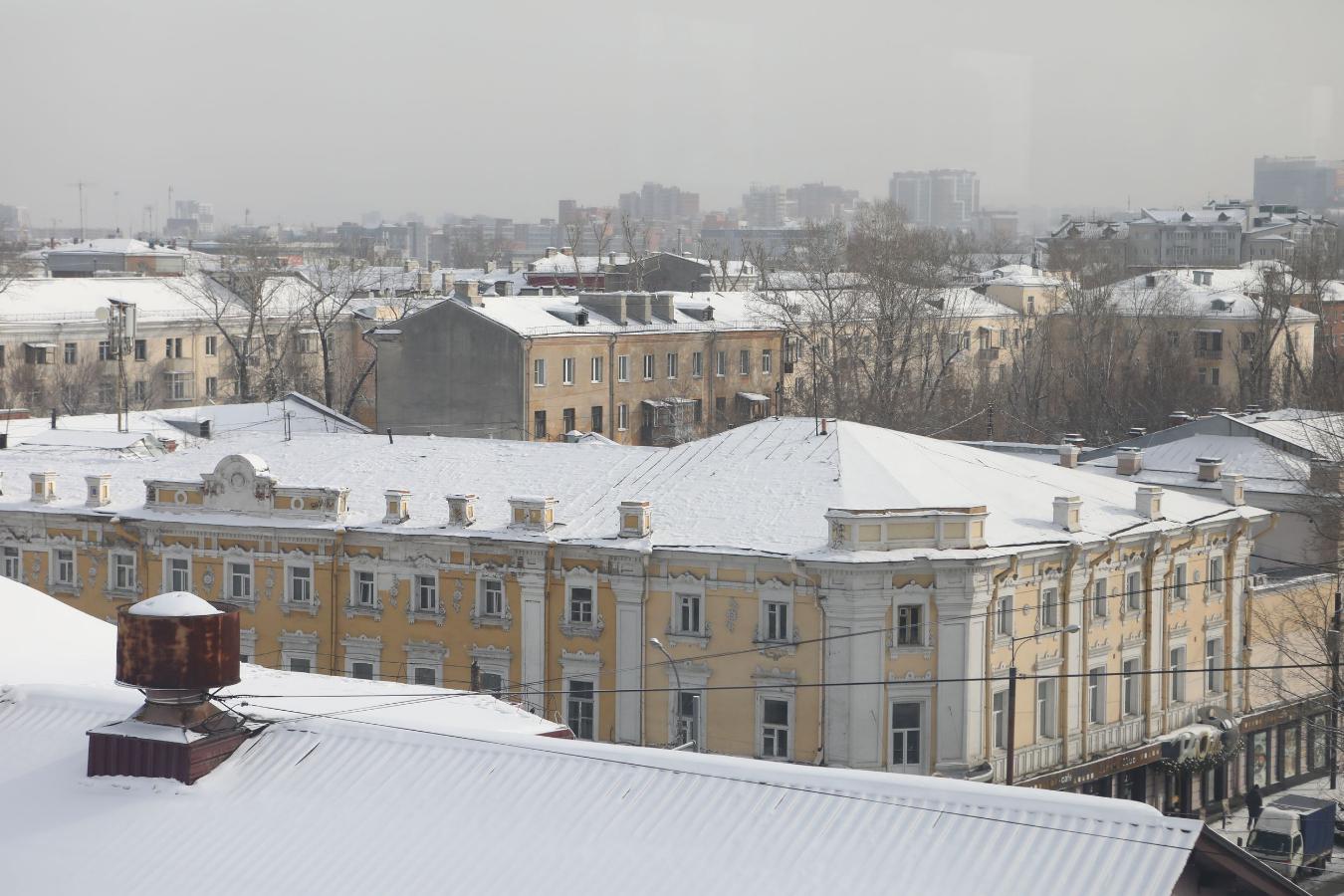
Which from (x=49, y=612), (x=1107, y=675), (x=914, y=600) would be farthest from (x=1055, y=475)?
(x=49, y=612)

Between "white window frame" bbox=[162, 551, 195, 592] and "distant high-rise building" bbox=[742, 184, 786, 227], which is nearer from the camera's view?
"white window frame" bbox=[162, 551, 195, 592]

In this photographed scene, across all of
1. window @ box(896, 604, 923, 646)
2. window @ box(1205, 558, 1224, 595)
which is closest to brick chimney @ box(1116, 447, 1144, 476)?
window @ box(1205, 558, 1224, 595)

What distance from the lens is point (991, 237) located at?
85000 millimetres

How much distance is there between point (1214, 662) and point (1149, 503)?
3016 mm

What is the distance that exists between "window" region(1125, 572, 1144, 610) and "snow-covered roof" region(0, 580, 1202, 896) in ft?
50.5

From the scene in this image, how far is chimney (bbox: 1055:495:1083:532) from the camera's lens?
24.8 metres

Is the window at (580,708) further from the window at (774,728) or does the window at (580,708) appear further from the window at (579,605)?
the window at (774,728)

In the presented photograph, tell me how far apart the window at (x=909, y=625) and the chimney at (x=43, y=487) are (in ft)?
39.6

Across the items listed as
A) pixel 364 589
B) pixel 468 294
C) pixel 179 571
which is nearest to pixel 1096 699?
pixel 364 589

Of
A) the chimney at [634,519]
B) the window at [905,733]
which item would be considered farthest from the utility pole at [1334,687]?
the chimney at [634,519]

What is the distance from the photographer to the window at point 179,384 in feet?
202

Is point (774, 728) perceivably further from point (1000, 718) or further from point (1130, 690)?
point (1130, 690)

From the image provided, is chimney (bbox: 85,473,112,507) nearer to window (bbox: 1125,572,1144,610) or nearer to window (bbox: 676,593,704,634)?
window (bbox: 676,593,704,634)

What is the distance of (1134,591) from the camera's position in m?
26.3
